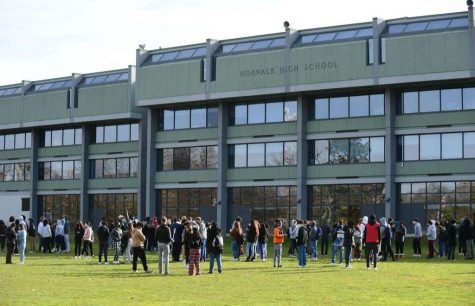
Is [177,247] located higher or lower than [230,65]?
lower

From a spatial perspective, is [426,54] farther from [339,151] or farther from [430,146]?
[339,151]

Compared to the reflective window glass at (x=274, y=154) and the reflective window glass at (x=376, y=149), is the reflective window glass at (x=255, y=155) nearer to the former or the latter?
the reflective window glass at (x=274, y=154)

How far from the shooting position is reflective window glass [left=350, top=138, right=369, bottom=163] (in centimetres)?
6031

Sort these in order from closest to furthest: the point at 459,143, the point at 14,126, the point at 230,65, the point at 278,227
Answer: the point at 278,227, the point at 459,143, the point at 230,65, the point at 14,126

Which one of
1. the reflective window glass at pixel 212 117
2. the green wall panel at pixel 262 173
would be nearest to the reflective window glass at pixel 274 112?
the green wall panel at pixel 262 173

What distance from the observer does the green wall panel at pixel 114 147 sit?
74.3 meters

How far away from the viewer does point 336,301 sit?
20.6 meters

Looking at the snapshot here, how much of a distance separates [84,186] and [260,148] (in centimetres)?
1874

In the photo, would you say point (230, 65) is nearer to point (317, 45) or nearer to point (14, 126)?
point (317, 45)

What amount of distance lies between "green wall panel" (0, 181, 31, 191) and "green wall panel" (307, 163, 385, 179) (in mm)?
31165

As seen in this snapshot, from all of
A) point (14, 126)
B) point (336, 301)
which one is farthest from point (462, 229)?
point (14, 126)

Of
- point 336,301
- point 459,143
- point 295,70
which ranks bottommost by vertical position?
point 336,301

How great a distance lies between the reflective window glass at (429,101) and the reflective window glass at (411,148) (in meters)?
1.86

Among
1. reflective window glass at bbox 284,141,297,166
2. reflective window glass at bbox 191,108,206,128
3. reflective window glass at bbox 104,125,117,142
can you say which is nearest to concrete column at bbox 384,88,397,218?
reflective window glass at bbox 284,141,297,166
